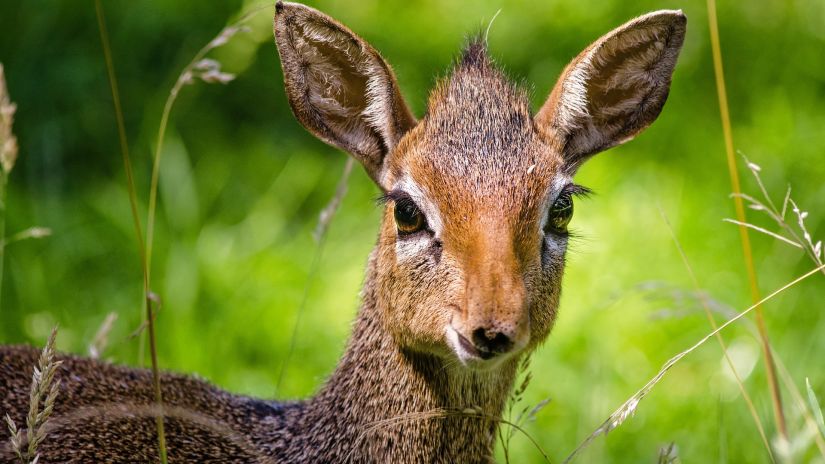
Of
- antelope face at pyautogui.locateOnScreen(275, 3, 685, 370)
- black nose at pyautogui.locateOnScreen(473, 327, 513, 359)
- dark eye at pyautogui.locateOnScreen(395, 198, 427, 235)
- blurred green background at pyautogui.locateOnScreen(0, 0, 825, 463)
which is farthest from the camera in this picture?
blurred green background at pyautogui.locateOnScreen(0, 0, 825, 463)

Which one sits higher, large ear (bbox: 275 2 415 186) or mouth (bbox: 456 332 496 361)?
large ear (bbox: 275 2 415 186)

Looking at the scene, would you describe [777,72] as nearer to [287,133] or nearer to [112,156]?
[287,133]

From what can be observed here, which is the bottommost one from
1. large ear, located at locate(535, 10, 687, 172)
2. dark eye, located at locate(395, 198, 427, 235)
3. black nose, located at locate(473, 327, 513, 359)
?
black nose, located at locate(473, 327, 513, 359)

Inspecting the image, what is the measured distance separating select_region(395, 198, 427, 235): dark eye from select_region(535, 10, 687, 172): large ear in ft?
1.63

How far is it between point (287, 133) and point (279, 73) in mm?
342

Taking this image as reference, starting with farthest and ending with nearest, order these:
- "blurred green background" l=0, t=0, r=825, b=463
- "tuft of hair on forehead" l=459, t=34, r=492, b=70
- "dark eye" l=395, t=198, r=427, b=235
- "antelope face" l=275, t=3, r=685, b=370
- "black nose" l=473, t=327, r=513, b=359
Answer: "blurred green background" l=0, t=0, r=825, b=463, "tuft of hair on forehead" l=459, t=34, r=492, b=70, "dark eye" l=395, t=198, r=427, b=235, "antelope face" l=275, t=3, r=685, b=370, "black nose" l=473, t=327, r=513, b=359

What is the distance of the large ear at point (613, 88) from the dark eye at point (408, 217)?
50 centimetres

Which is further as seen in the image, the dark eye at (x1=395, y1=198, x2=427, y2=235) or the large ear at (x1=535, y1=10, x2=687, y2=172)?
the large ear at (x1=535, y1=10, x2=687, y2=172)

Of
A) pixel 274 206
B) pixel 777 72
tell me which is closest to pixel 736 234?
pixel 777 72

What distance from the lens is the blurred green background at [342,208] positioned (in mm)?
4895

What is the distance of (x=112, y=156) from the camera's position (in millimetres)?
5934

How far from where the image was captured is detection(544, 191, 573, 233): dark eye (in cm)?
326

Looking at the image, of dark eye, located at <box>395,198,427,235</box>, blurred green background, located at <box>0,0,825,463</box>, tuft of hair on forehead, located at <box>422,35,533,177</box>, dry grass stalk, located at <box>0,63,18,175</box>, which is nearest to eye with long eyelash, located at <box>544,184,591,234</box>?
tuft of hair on forehead, located at <box>422,35,533,177</box>

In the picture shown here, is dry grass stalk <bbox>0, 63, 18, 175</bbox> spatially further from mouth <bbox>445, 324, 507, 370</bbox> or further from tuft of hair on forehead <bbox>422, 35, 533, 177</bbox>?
mouth <bbox>445, 324, 507, 370</bbox>
